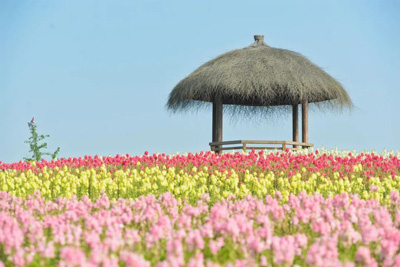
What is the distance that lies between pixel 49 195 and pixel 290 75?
41.6ft

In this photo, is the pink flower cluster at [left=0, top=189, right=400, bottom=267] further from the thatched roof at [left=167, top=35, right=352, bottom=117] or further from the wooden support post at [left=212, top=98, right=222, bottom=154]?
the wooden support post at [left=212, top=98, right=222, bottom=154]

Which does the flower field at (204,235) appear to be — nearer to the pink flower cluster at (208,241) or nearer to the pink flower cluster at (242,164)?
the pink flower cluster at (208,241)

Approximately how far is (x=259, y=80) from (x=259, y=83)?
0.18 meters

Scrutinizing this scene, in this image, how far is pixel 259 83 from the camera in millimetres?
19000

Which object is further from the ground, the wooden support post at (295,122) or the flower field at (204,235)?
the wooden support post at (295,122)

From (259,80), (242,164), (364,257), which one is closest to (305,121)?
(259,80)

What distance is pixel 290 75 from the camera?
19.5 meters

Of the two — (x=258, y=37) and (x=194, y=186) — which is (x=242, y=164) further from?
(x=258, y=37)

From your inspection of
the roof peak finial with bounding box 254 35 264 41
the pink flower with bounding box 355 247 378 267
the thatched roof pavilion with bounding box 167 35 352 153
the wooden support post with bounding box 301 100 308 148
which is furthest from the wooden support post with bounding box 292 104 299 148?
the pink flower with bounding box 355 247 378 267

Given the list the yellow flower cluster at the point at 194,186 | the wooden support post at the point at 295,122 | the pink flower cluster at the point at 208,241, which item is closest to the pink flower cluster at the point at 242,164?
the yellow flower cluster at the point at 194,186

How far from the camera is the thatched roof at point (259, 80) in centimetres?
1906

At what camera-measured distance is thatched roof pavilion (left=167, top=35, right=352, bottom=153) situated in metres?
19.1

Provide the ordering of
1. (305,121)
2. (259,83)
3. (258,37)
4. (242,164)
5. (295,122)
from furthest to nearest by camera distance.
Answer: (258,37), (295,122), (305,121), (259,83), (242,164)

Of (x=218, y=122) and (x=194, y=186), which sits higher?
(x=218, y=122)
